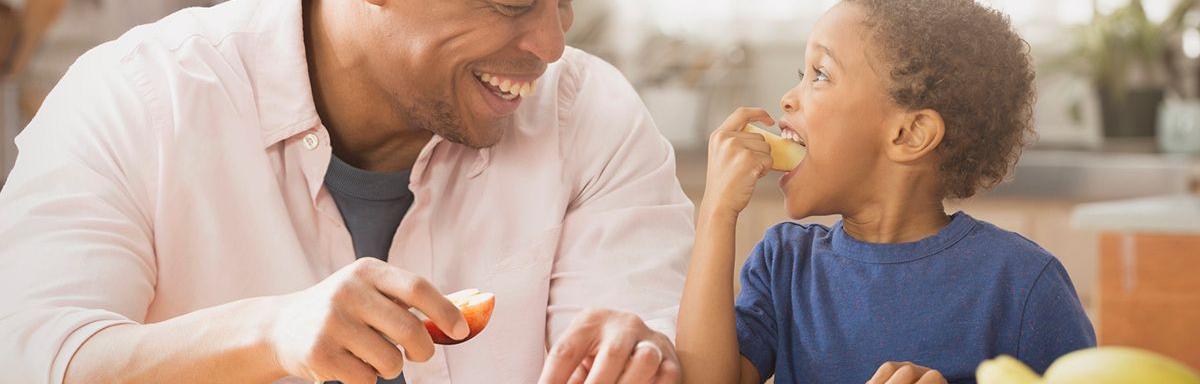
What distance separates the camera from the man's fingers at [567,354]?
3.76ft

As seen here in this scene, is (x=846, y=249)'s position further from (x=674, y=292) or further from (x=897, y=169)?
(x=674, y=292)

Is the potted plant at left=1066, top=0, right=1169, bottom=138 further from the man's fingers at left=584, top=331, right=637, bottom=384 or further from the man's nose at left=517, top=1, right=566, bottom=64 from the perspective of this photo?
the man's fingers at left=584, top=331, right=637, bottom=384

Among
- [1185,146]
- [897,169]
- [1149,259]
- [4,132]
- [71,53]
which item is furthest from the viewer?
[71,53]

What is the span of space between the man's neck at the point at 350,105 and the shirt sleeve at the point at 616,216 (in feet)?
0.62

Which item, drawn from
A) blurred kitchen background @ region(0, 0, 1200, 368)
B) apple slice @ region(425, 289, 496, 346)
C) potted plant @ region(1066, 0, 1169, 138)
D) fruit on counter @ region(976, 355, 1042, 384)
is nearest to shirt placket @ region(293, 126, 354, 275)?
apple slice @ region(425, 289, 496, 346)

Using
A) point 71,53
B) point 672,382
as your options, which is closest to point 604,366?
point 672,382

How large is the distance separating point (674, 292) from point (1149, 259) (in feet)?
4.54

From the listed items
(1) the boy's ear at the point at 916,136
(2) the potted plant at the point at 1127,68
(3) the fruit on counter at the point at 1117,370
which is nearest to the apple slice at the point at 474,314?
(1) the boy's ear at the point at 916,136

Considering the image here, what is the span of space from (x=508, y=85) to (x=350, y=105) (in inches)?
8.4

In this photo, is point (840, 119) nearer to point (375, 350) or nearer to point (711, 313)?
point (711, 313)

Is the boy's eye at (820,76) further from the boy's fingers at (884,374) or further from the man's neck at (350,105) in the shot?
the man's neck at (350,105)

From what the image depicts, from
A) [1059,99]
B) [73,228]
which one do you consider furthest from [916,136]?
[1059,99]

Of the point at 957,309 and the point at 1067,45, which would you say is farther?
the point at 1067,45

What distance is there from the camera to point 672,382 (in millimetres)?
1182
